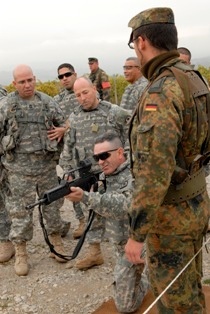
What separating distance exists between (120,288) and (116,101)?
14710 mm

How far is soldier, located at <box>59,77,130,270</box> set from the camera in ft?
13.3

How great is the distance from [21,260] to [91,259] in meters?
0.69

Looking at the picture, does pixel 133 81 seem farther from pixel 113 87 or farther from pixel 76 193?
pixel 113 87

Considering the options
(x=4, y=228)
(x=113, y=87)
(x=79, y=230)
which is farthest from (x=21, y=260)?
(x=113, y=87)

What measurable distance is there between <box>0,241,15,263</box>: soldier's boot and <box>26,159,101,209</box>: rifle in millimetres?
1763

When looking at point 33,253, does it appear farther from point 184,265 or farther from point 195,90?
point 195,90

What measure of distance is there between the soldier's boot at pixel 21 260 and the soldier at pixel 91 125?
19.8 inches

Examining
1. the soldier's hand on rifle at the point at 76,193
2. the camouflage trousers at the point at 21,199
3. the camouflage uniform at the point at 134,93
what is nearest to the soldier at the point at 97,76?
the camouflage uniform at the point at 134,93

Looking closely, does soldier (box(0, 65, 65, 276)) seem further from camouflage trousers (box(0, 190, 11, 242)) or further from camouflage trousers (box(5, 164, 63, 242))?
camouflage trousers (box(0, 190, 11, 242))

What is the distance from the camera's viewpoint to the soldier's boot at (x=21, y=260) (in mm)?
4074

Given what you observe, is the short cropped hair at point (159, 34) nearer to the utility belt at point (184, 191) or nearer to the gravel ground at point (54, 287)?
the utility belt at point (184, 191)

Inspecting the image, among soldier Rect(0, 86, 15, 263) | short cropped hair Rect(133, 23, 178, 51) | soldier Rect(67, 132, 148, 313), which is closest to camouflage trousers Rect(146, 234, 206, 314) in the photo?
soldier Rect(67, 132, 148, 313)

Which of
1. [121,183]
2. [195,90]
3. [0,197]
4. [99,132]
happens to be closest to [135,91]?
[99,132]

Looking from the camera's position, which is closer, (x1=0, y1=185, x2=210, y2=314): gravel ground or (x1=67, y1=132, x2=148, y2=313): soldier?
(x1=67, y1=132, x2=148, y2=313): soldier
